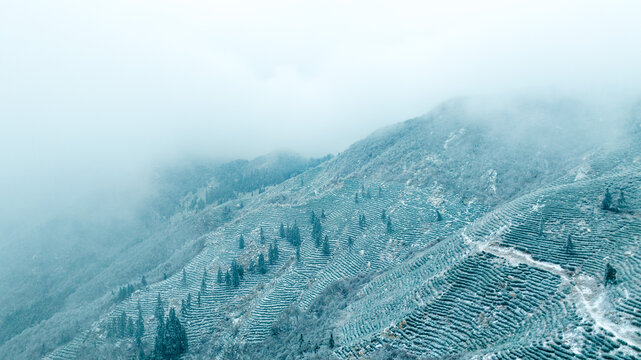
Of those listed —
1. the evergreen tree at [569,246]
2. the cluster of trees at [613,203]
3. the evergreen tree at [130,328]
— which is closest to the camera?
the evergreen tree at [569,246]

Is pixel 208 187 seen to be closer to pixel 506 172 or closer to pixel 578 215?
pixel 506 172

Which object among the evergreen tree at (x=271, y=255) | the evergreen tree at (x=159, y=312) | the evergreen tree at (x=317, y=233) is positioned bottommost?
Result: the evergreen tree at (x=159, y=312)

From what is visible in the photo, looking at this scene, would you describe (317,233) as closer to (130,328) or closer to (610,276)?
(130,328)

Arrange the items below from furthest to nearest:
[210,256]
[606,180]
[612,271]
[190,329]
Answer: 1. [210,256]
2. [190,329]
3. [606,180]
4. [612,271]

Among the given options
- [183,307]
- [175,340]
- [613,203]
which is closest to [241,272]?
[183,307]

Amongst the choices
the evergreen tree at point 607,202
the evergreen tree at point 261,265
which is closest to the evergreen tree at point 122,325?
the evergreen tree at point 261,265

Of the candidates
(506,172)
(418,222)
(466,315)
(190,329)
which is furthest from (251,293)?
(506,172)

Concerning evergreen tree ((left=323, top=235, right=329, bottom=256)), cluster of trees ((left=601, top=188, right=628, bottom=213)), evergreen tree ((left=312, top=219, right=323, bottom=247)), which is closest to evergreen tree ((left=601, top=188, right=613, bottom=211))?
cluster of trees ((left=601, top=188, right=628, bottom=213))

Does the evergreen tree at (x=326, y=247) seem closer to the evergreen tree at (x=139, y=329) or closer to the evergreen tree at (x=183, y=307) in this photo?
the evergreen tree at (x=183, y=307)
